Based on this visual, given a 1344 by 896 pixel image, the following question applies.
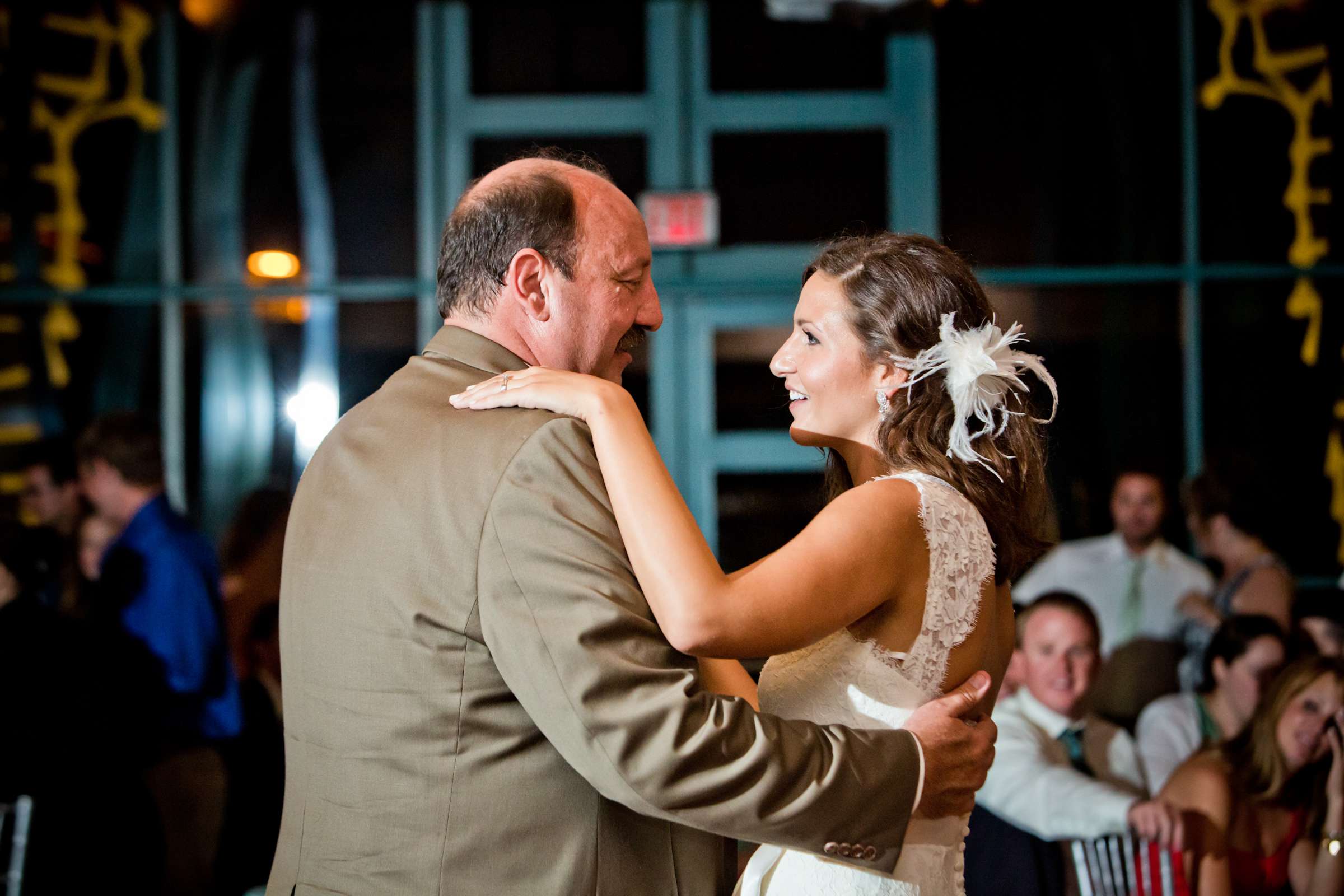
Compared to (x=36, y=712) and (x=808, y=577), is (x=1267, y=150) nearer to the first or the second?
(x=808, y=577)

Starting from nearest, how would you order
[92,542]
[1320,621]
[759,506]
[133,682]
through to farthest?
[133,682], [1320,621], [92,542], [759,506]

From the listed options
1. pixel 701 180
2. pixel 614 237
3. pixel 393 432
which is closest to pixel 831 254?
pixel 614 237

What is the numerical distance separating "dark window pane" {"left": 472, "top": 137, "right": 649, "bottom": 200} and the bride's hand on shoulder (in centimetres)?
382

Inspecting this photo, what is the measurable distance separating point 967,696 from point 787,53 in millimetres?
4100

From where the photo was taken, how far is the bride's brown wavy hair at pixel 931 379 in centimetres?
184

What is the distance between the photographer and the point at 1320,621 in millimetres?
4500

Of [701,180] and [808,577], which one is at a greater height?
[701,180]

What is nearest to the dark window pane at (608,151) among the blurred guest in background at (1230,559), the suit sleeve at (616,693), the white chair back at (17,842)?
the blurred guest in background at (1230,559)

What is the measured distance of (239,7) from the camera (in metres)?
5.42

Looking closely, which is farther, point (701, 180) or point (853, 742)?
point (701, 180)

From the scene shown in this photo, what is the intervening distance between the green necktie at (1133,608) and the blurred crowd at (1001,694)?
0.03ft

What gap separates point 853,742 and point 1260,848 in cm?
238

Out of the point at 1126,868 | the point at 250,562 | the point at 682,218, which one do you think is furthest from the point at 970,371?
the point at 250,562

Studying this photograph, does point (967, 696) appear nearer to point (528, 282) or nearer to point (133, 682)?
point (528, 282)
